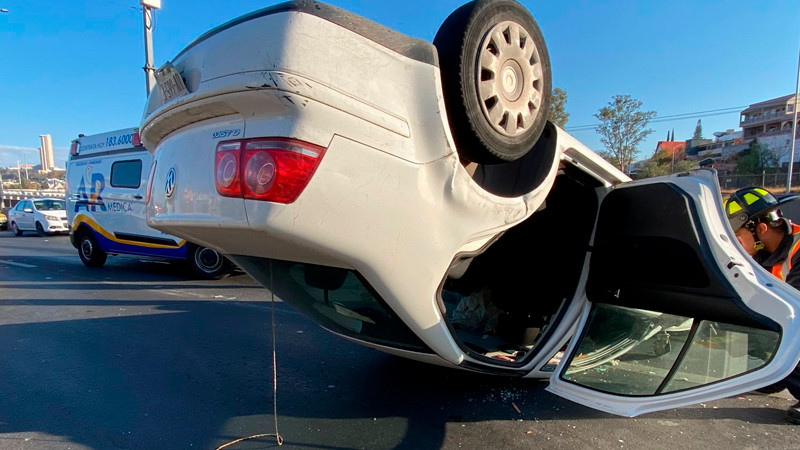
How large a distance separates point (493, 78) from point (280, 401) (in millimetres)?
2597

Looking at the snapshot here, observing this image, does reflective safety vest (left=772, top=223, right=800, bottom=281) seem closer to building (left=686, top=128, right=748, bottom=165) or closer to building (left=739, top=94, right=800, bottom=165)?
building (left=739, top=94, right=800, bottom=165)

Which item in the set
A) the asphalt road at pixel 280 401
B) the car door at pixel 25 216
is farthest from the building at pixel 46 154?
the asphalt road at pixel 280 401

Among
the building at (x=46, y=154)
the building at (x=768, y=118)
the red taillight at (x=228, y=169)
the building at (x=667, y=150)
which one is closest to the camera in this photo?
the red taillight at (x=228, y=169)

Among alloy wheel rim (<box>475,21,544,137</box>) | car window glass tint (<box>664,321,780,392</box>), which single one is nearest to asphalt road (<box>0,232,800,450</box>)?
car window glass tint (<box>664,321,780,392</box>)

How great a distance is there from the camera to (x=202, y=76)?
188cm

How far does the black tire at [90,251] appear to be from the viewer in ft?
31.6

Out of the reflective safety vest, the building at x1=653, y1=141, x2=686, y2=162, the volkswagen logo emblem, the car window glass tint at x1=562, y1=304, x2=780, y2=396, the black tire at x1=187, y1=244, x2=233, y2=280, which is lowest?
the black tire at x1=187, y1=244, x2=233, y2=280

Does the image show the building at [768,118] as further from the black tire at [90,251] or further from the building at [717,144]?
the black tire at [90,251]

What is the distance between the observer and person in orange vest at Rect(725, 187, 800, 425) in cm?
289

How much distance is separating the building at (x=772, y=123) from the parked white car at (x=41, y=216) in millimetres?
62934

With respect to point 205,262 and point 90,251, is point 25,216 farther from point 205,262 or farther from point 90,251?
point 205,262

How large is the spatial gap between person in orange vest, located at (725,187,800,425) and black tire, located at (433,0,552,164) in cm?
159

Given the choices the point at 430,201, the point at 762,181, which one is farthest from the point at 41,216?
the point at 762,181

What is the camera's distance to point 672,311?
2.38 m
